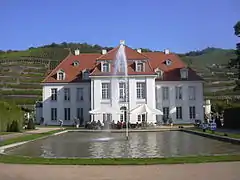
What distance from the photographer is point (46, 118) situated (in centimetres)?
6347

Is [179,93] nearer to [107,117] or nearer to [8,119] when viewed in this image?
[107,117]

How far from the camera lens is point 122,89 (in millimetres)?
57469

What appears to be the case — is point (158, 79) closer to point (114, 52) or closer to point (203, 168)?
point (114, 52)

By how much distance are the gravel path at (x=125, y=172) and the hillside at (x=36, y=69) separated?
198 feet

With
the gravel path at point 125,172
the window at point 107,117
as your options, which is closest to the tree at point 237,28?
the window at point 107,117

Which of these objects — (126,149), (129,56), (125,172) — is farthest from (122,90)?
(125,172)

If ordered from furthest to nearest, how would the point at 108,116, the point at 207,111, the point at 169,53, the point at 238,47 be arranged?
the point at 207,111 → the point at 169,53 → the point at 108,116 → the point at 238,47

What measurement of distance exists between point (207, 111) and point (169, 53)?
13.3 meters

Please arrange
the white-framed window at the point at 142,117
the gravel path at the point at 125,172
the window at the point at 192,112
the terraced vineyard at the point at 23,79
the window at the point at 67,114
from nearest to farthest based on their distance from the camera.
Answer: the gravel path at the point at 125,172
the white-framed window at the point at 142,117
the window at the point at 192,112
the window at the point at 67,114
the terraced vineyard at the point at 23,79

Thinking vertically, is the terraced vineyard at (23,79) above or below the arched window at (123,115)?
above

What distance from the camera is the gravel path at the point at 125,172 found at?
1131cm

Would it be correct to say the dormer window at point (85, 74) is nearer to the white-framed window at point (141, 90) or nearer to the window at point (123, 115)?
the window at point (123, 115)

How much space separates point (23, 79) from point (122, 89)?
166ft

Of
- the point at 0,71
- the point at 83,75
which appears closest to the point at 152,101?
the point at 83,75
